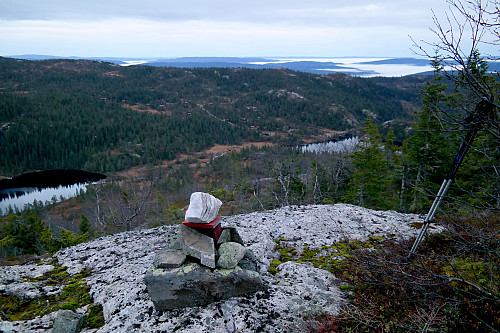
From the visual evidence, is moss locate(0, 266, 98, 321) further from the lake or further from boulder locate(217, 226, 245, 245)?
the lake

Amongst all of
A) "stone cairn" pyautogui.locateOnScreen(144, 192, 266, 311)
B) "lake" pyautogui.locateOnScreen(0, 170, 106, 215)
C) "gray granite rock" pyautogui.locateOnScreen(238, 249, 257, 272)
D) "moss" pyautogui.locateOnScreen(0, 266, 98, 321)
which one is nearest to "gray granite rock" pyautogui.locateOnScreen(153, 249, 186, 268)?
"stone cairn" pyautogui.locateOnScreen(144, 192, 266, 311)

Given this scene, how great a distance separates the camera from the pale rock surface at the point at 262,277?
19.9 ft

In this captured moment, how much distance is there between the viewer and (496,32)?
4.80 meters

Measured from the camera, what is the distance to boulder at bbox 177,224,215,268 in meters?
6.80

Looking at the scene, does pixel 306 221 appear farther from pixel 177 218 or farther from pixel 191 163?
pixel 191 163

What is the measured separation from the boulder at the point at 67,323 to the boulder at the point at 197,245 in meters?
2.65

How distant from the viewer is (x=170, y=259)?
6.85 metres

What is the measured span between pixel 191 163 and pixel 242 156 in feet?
81.0

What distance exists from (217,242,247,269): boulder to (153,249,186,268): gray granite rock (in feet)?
3.15

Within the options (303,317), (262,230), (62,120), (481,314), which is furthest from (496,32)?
(62,120)

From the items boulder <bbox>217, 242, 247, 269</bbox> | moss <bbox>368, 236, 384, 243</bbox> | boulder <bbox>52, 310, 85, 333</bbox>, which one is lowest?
moss <bbox>368, 236, 384, 243</bbox>

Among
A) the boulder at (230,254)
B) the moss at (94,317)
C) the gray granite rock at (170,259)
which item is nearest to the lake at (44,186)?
the moss at (94,317)

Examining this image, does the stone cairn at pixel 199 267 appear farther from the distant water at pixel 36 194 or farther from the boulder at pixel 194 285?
the distant water at pixel 36 194

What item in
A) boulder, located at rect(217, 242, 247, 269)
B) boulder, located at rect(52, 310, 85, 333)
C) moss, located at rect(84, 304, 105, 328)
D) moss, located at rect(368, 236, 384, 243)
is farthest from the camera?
moss, located at rect(368, 236, 384, 243)
